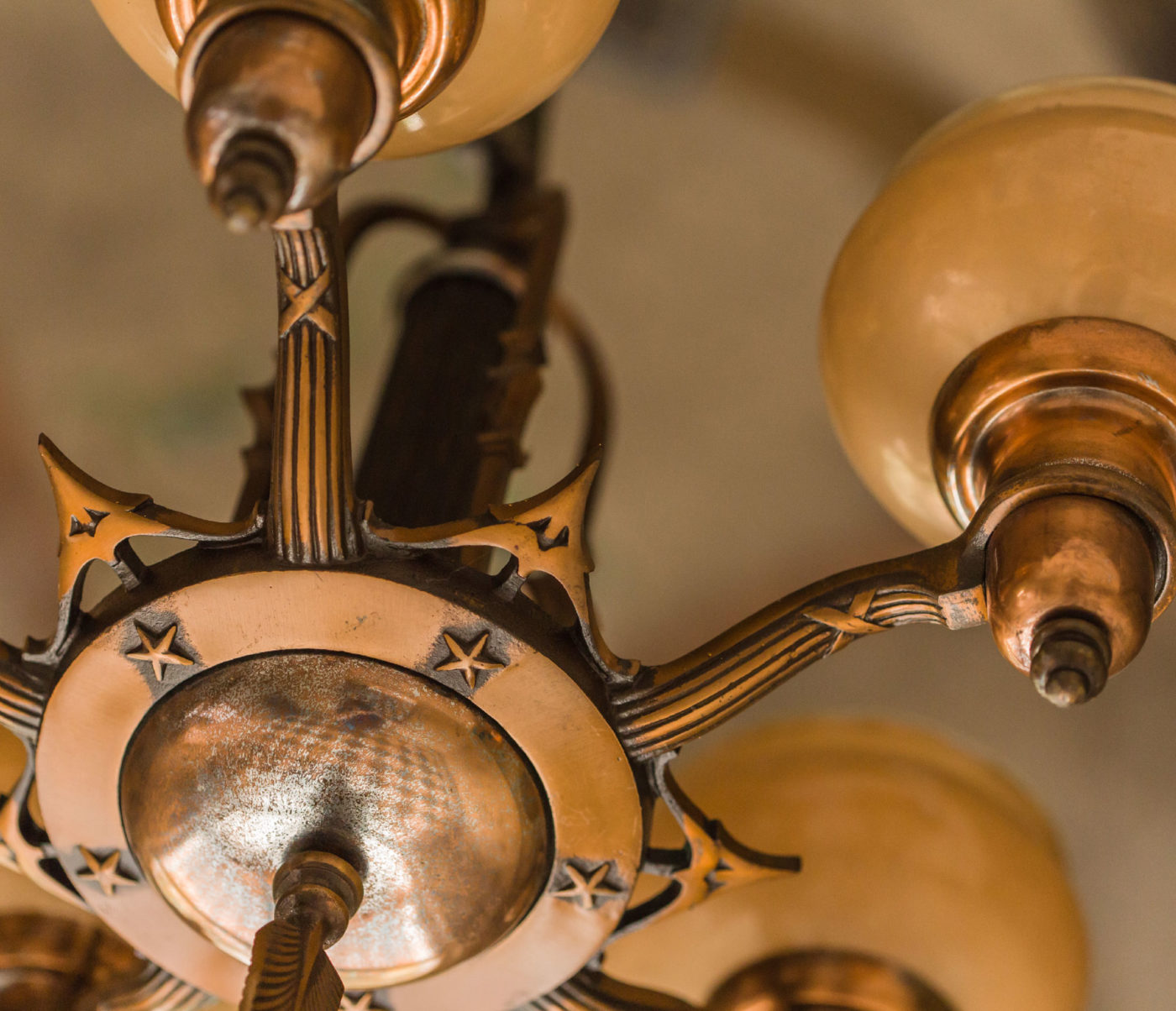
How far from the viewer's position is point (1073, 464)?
0.52m

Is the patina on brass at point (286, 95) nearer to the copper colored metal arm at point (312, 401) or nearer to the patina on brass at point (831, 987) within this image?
the copper colored metal arm at point (312, 401)

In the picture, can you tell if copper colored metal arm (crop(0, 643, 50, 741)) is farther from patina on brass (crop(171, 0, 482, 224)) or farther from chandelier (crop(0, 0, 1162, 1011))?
patina on brass (crop(171, 0, 482, 224))

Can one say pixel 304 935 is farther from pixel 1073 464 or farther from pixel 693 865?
pixel 1073 464

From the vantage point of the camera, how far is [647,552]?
146 centimetres

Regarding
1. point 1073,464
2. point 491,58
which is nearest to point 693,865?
point 1073,464

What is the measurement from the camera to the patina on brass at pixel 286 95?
0.43 meters

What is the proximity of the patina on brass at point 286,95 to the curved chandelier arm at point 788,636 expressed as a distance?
0.77 ft

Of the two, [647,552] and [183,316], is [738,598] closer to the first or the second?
[647,552]

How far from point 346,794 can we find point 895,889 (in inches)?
13.0

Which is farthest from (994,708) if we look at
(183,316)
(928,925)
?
(183,316)

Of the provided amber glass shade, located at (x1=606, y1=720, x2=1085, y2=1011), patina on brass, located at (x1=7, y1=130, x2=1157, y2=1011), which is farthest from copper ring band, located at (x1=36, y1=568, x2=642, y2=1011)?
amber glass shade, located at (x1=606, y1=720, x2=1085, y2=1011)

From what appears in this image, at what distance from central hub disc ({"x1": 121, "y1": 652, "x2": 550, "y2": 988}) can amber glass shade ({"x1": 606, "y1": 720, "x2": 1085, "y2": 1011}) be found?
19cm

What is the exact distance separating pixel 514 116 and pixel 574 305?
0.78m

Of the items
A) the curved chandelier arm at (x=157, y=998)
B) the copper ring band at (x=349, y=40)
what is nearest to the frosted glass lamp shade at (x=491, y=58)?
the copper ring band at (x=349, y=40)
